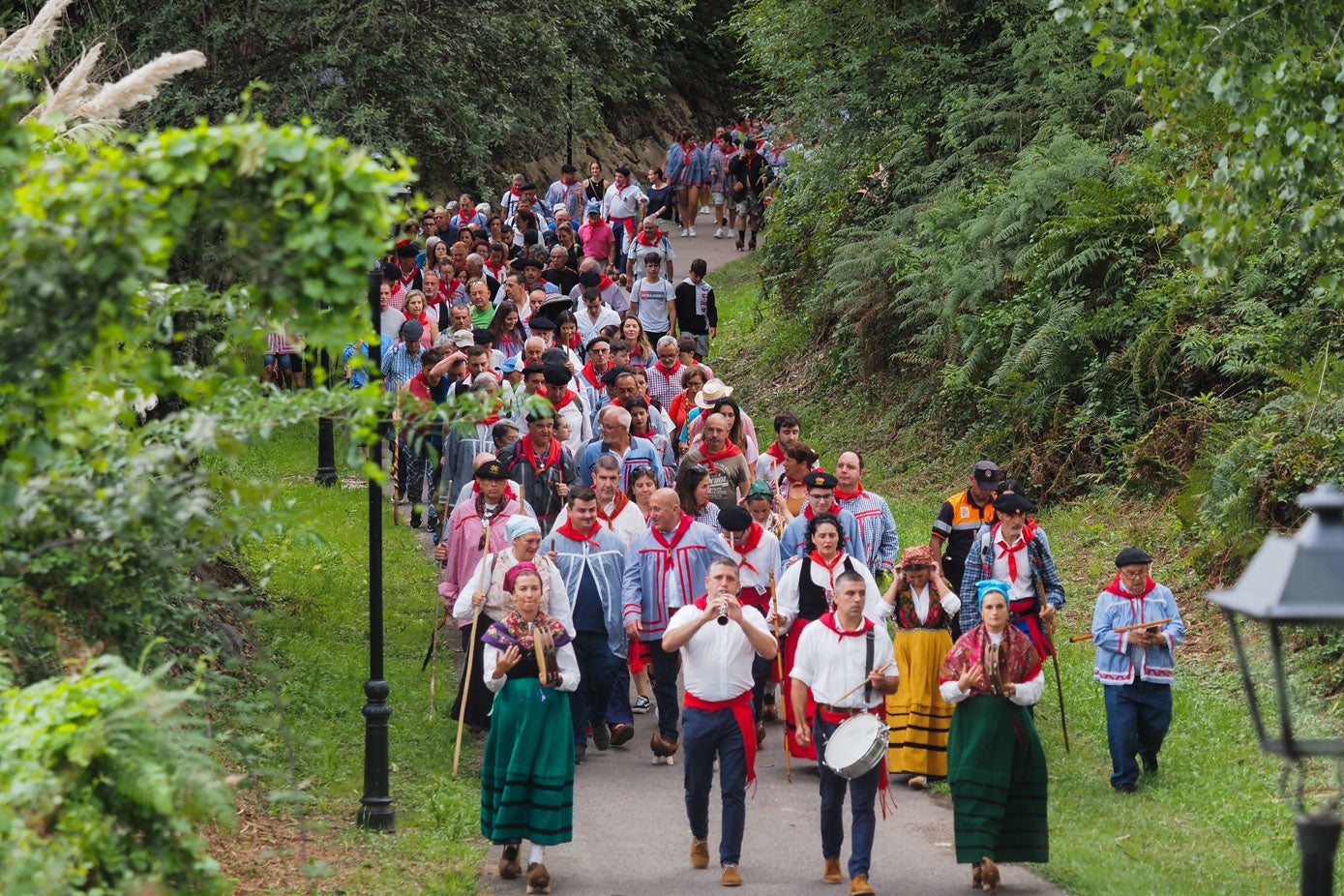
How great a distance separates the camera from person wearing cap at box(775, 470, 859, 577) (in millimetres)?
11641

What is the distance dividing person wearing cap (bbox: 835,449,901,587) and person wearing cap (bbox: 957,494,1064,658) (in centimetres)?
82

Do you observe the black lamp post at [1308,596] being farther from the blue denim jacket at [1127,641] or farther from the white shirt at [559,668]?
the blue denim jacket at [1127,641]

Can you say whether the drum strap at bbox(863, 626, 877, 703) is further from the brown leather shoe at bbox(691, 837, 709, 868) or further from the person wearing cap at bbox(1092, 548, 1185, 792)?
the person wearing cap at bbox(1092, 548, 1185, 792)

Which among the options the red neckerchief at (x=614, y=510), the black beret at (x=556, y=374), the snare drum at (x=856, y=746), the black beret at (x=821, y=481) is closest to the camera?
the snare drum at (x=856, y=746)

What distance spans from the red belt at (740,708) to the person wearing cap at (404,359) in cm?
801

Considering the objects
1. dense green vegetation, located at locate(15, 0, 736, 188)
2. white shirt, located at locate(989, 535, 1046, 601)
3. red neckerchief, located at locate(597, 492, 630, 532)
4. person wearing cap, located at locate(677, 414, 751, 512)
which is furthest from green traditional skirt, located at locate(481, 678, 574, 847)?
dense green vegetation, located at locate(15, 0, 736, 188)

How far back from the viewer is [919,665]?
35.8 feet

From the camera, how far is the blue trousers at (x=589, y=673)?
1152cm

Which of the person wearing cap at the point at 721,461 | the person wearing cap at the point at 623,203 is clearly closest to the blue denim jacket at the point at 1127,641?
the person wearing cap at the point at 721,461

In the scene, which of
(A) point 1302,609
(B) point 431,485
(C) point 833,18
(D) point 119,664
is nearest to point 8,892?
(D) point 119,664

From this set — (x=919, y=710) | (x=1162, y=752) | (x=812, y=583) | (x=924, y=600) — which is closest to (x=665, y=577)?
Answer: (x=812, y=583)

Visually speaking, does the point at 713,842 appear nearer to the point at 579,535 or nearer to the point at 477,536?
the point at 579,535

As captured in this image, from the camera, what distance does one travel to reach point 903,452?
19109 millimetres

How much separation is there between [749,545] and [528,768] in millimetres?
3098
